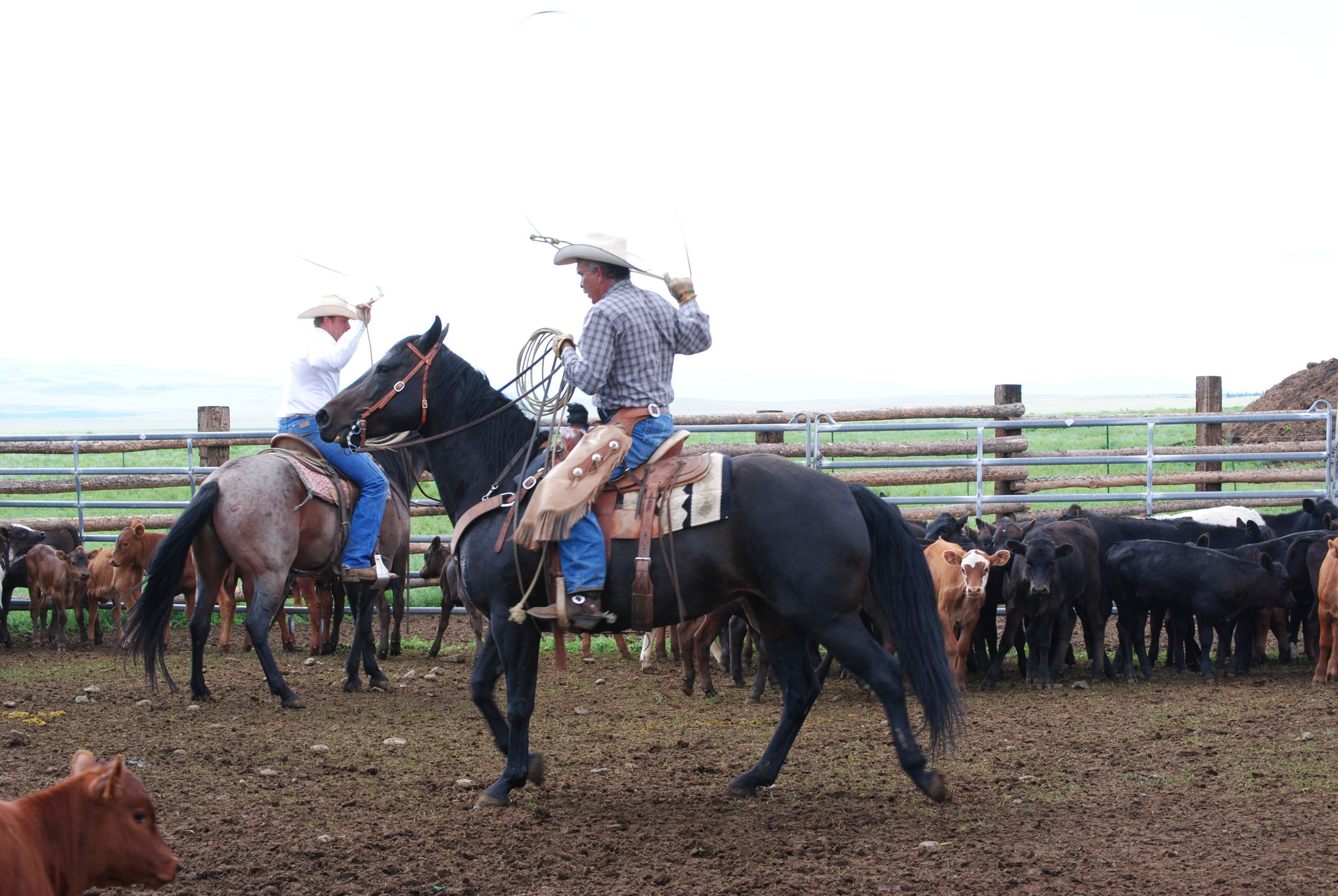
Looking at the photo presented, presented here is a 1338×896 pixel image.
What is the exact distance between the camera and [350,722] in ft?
26.3

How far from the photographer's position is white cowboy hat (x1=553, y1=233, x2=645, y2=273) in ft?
19.1

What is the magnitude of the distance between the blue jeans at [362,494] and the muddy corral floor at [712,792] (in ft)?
3.83

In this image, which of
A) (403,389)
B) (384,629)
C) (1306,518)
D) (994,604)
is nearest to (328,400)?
(403,389)

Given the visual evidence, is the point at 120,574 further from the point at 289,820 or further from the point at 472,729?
the point at 289,820

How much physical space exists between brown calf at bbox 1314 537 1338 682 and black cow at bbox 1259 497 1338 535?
6.53 feet

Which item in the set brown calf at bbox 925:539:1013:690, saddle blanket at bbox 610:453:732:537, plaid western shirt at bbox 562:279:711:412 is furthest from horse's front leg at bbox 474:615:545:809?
brown calf at bbox 925:539:1013:690

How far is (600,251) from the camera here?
19.1ft

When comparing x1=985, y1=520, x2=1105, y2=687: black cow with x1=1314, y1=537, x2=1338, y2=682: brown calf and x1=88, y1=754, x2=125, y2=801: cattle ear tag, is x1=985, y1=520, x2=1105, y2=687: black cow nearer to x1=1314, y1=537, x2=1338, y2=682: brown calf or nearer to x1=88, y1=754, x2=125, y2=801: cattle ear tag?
x1=1314, y1=537, x2=1338, y2=682: brown calf

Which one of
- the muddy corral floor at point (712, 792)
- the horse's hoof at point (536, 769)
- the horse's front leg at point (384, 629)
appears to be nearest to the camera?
the muddy corral floor at point (712, 792)

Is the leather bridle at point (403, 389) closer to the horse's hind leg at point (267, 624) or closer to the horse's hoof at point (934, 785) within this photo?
the horse's hind leg at point (267, 624)

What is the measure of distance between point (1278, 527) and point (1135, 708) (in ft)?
16.8

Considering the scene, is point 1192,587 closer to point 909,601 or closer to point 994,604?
point 994,604

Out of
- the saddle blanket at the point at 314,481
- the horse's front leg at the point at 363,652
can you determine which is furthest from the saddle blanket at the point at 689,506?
the horse's front leg at the point at 363,652

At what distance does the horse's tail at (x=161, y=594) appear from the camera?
8.45 m
